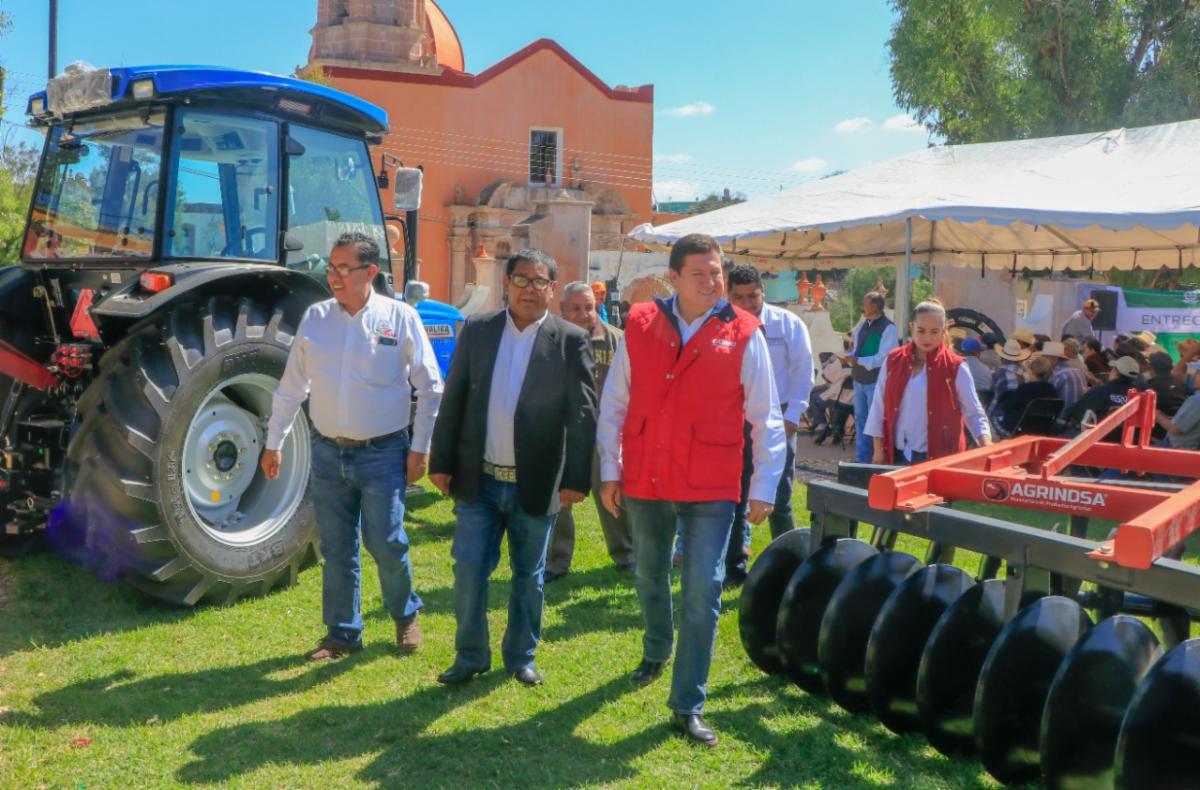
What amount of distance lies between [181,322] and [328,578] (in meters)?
1.47

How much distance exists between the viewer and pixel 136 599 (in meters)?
5.52

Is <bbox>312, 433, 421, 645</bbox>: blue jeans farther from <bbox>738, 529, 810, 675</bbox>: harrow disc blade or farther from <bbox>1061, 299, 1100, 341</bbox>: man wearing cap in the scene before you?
<bbox>1061, 299, 1100, 341</bbox>: man wearing cap

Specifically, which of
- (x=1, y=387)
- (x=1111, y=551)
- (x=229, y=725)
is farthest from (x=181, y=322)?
(x=1111, y=551)

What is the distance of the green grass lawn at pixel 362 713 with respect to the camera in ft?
12.4

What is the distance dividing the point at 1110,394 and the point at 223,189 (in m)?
7.18

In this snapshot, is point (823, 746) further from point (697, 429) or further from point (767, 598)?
point (697, 429)

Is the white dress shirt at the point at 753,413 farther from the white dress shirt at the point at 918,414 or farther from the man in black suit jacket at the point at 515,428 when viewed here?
the white dress shirt at the point at 918,414

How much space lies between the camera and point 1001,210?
10383 millimetres

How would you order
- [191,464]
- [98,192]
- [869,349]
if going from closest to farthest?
[191,464] → [98,192] → [869,349]

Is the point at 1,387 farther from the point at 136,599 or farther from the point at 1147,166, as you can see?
the point at 1147,166

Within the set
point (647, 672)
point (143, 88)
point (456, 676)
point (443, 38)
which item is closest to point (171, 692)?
point (456, 676)

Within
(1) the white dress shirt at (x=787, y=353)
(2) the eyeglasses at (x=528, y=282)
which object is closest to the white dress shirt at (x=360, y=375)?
(2) the eyeglasses at (x=528, y=282)

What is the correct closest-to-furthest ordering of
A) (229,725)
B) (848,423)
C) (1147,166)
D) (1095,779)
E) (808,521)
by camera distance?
(1095,779), (229,725), (808,521), (1147,166), (848,423)

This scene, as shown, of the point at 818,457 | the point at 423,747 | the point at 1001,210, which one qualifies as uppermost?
the point at 1001,210
